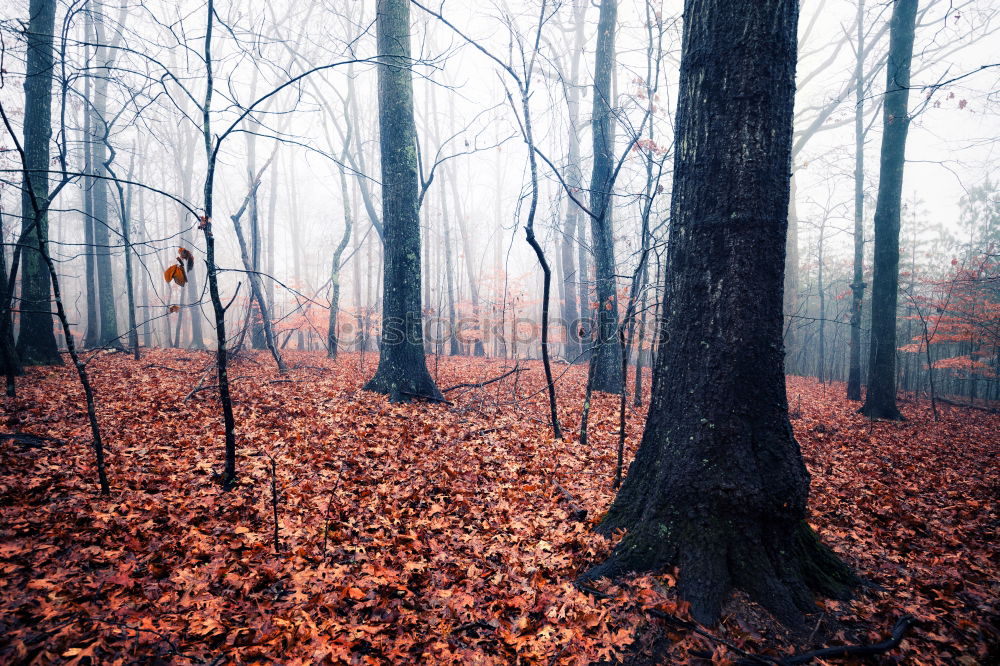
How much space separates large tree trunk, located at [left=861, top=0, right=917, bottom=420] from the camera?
795 cm

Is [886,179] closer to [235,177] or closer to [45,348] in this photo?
[45,348]

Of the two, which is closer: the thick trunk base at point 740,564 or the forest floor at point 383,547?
the forest floor at point 383,547

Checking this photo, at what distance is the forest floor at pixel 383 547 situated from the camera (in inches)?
85.2

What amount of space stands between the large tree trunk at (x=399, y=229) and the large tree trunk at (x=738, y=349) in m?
4.63

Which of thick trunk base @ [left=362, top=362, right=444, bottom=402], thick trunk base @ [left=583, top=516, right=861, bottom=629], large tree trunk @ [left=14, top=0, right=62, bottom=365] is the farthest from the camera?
large tree trunk @ [left=14, top=0, right=62, bottom=365]

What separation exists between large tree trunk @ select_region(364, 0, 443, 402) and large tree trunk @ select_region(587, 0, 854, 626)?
15.2 feet

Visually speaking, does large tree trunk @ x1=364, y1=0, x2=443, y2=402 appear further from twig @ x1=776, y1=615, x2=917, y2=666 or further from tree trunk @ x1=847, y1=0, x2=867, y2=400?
tree trunk @ x1=847, y1=0, x2=867, y2=400

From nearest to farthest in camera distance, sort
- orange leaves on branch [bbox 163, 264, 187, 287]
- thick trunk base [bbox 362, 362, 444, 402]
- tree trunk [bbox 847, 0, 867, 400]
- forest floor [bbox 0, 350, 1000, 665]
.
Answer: forest floor [bbox 0, 350, 1000, 665] → orange leaves on branch [bbox 163, 264, 187, 287] → thick trunk base [bbox 362, 362, 444, 402] → tree trunk [bbox 847, 0, 867, 400]

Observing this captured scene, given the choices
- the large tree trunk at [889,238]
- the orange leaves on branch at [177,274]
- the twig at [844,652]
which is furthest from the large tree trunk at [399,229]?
the large tree trunk at [889,238]

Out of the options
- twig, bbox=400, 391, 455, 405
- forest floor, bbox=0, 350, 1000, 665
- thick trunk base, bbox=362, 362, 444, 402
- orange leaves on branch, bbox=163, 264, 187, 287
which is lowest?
forest floor, bbox=0, 350, 1000, 665

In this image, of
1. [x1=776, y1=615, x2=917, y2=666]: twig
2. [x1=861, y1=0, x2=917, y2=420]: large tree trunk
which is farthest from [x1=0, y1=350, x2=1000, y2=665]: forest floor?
[x1=861, y1=0, x2=917, y2=420]: large tree trunk

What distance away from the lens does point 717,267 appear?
2531mm

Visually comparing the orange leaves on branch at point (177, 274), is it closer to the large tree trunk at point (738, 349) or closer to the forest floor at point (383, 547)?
the forest floor at point (383, 547)

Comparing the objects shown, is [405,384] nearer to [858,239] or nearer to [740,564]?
[740,564]
